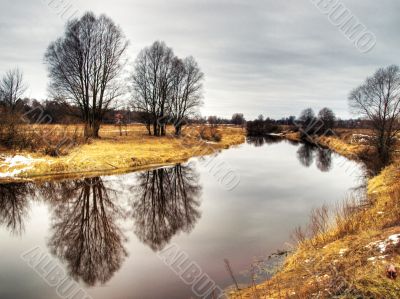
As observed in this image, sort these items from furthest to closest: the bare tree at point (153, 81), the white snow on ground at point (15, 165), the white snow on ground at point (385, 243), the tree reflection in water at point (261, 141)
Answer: the tree reflection in water at point (261, 141) → the bare tree at point (153, 81) → the white snow on ground at point (15, 165) → the white snow on ground at point (385, 243)

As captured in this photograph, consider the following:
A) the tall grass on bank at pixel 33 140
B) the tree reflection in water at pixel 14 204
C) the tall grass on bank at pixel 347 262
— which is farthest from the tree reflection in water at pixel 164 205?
the tall grass on bank at pixel 33 140

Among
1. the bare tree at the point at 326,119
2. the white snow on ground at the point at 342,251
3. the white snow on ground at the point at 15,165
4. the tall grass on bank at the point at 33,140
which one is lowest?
the white snow on ground at the point at 15,165

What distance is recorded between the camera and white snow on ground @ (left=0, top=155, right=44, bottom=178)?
21906mm

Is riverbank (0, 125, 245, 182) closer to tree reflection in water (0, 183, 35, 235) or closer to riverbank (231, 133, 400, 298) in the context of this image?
tree reflection in water (0, 183, 35, 235)

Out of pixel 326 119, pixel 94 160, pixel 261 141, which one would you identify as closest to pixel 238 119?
pixel 326 119

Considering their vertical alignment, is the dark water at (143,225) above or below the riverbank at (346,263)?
below

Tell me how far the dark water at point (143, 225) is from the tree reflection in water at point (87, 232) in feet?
0.11

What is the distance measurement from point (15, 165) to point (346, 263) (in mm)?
22521

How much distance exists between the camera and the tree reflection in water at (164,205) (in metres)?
12.9

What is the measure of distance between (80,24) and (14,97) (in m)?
15.4

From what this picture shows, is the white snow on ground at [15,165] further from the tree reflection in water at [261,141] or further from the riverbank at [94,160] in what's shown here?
the tree reflection in water at [261,141]

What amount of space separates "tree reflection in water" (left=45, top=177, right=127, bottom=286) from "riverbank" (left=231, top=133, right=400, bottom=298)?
4389 millimetres

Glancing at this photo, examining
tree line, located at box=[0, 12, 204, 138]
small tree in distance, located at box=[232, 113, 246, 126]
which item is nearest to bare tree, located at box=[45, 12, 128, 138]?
tree line, located at box=[0, 12, 204, 138]

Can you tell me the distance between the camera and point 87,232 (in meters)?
12.6
